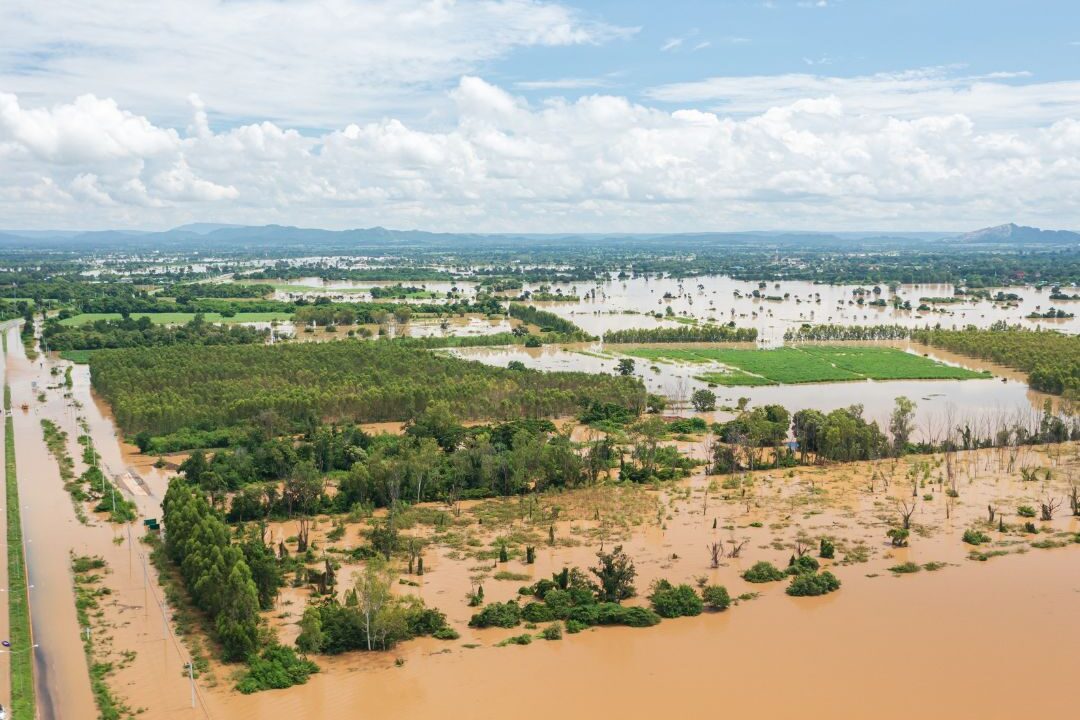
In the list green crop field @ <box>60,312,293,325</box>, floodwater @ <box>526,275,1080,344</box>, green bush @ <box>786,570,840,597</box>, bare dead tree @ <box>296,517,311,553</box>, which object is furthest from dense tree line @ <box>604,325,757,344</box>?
green bush @ <box>786,570,840,597</box>

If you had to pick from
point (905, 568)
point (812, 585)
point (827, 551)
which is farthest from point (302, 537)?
point (905, 568)

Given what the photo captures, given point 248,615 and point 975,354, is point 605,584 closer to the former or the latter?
point 248,615

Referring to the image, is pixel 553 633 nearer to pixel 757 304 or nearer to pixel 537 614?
pixel 537 614

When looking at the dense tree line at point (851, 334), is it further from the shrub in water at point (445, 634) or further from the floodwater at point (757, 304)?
the shrub in water at point (445, 634)

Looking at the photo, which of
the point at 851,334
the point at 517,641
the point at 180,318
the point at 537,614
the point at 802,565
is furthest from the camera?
the point at 180,318

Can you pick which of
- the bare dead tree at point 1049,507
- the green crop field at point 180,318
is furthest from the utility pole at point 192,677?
the green crop field at point 180,318
